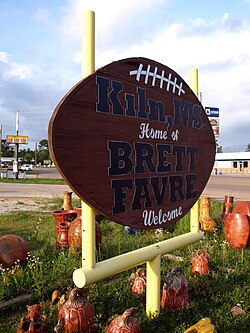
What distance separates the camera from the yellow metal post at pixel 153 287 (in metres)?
2.91

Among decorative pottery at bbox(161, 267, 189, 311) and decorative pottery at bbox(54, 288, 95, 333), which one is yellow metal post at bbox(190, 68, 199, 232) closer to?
decorative pottery at bbox(161, 267, 189, 311)

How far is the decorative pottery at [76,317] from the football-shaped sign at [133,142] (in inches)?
30.8

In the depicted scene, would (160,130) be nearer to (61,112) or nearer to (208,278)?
(61,112)

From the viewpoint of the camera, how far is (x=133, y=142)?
8.25 feet

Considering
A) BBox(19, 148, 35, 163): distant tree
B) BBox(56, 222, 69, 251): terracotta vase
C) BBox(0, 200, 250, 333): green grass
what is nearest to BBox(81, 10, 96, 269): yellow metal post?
BBox(0, 200, 250, 333): green grass

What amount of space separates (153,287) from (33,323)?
0.99 meters

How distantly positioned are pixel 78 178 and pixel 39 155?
9489 cm

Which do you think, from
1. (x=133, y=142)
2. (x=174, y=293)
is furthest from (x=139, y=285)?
(x=133, y=142)

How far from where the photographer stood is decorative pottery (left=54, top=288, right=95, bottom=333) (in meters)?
2.66

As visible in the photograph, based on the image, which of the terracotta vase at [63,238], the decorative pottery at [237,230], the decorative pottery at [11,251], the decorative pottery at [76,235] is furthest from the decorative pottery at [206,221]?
the decorative pottery at [11,251]

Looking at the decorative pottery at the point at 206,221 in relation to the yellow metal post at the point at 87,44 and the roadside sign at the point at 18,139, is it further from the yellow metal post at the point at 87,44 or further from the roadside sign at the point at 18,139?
the roadside sign at the point at 18,139

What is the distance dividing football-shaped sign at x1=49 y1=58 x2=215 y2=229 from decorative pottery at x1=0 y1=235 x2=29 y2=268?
224 cm

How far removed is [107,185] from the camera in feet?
7.54

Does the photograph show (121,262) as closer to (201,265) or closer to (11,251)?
(201,265)
